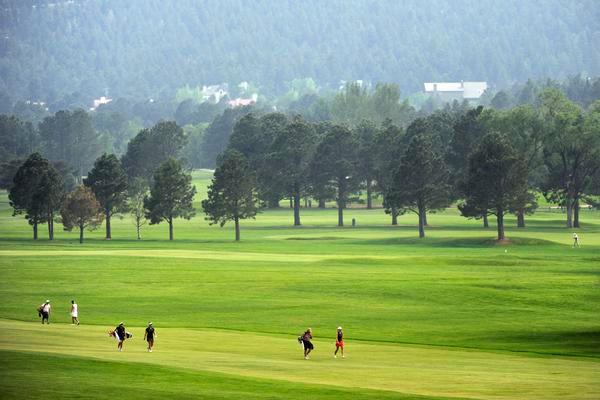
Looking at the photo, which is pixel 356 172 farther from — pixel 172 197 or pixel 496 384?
pixel 496 384

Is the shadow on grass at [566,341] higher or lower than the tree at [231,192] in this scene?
lower

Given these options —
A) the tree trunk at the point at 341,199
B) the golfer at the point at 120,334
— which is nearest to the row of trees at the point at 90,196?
the tree trunk at the point at 341,199

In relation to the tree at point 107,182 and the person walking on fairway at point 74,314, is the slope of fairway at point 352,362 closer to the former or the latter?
the person walking on fairway at point 74,314

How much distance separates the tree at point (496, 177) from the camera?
14975 centimetres

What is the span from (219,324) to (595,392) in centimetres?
3156

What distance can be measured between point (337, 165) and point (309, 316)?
11015cm

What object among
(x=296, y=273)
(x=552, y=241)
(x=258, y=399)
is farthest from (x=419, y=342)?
(x=552, y=241)

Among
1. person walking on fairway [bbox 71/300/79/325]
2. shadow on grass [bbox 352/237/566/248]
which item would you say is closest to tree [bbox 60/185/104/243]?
shadow on grass [bbox 352/237/566/248]

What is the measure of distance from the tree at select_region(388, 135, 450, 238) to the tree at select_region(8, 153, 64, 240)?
39868mm

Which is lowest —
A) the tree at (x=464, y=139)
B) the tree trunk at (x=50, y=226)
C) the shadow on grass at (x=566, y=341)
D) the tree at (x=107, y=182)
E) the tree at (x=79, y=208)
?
the shadow on grass at (x=566, y=341)

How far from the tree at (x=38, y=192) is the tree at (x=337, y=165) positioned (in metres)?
43.3

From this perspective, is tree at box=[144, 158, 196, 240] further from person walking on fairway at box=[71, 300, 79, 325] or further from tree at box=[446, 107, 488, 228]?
person walking on fairway at box=[71, 300, 79, 325]

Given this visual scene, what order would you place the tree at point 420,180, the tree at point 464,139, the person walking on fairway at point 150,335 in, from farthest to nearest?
the tree at point 464,139 → the tree at point 420,180 → the person walking on fairway at point 150,335

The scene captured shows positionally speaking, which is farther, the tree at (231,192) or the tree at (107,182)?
the tree at (107,182)
